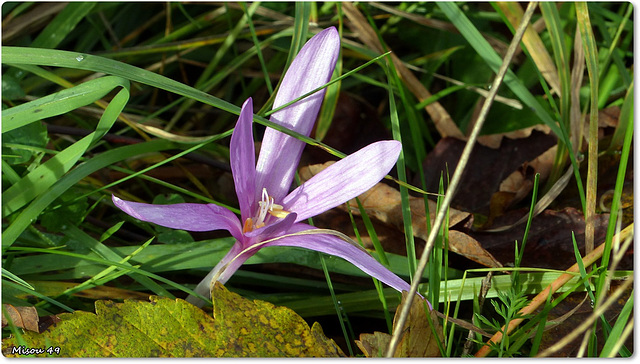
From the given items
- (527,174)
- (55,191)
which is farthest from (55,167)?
(527,174)

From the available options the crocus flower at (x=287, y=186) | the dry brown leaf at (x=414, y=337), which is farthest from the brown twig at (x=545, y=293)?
the crocus flower at (x=287, y=186)

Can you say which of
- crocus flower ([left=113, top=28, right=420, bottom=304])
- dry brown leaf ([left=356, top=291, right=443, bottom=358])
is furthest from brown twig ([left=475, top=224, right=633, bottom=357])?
crocus flower ([left=113, top=28, right=420, bottom=304])

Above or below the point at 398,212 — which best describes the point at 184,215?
above

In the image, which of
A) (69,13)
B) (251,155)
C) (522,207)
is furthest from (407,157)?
(69,13)

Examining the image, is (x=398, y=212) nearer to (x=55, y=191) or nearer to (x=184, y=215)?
(x=184, y=215)

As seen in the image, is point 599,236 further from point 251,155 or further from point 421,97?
point 251,155

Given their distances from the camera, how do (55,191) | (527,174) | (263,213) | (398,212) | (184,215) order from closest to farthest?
(184,215)
(263,213)
(55,191)
(398,212)
(527,174)
